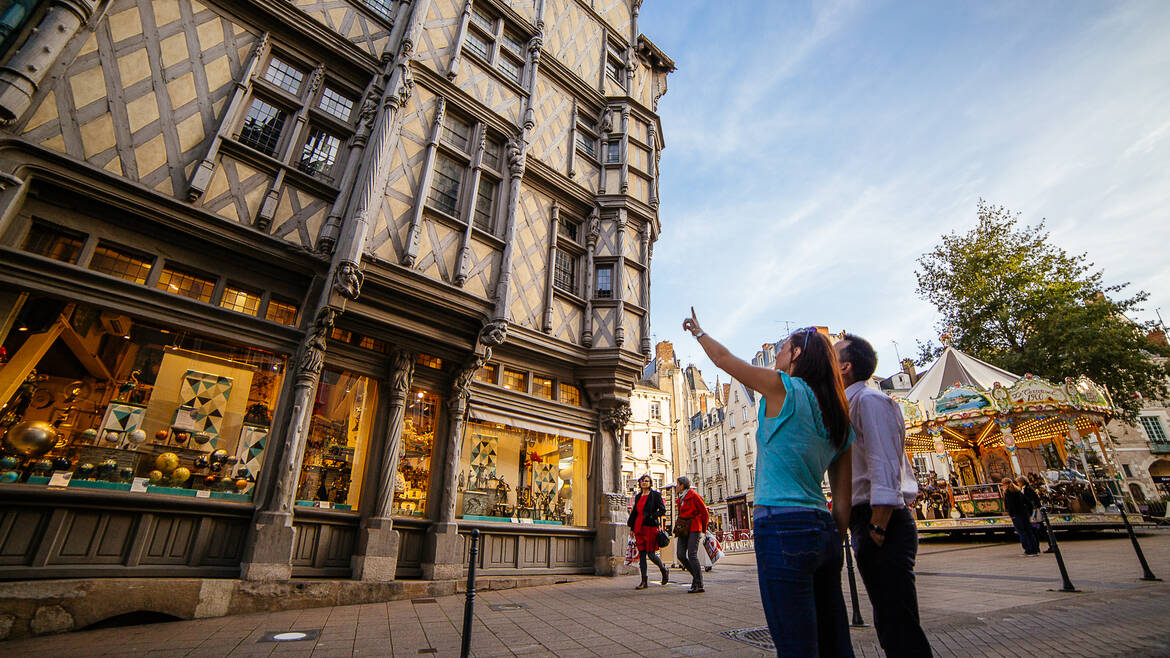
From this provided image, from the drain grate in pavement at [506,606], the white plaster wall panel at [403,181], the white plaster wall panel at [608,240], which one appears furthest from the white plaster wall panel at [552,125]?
the drain grate in pavement at [506,606]

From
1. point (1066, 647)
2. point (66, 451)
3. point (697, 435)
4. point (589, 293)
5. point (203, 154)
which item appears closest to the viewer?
point (1066, 647)

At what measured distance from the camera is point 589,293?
12602 mm

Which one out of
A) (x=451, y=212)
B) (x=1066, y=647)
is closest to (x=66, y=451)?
(x=451, y=212)

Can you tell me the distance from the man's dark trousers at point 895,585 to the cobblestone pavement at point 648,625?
79.3 inches

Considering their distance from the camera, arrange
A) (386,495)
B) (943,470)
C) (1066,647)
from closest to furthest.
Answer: (1066,647)
(386,495)
(943,470)

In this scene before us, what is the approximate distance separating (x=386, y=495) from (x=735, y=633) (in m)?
5.92

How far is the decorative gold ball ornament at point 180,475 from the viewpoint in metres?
6.65

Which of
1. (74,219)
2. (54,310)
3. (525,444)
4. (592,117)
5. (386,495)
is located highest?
(592,117)

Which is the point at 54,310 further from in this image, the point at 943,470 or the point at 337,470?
the point at 943,470

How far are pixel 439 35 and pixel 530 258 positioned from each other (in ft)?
17.2

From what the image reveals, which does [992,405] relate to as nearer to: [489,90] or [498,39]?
[489,90]

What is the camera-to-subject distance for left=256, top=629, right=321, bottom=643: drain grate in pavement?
4875mm

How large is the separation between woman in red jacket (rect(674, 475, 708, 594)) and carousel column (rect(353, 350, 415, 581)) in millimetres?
4858

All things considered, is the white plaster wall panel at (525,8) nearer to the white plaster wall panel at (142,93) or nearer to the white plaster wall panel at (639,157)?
the white plaster wall panel at (639,157)
